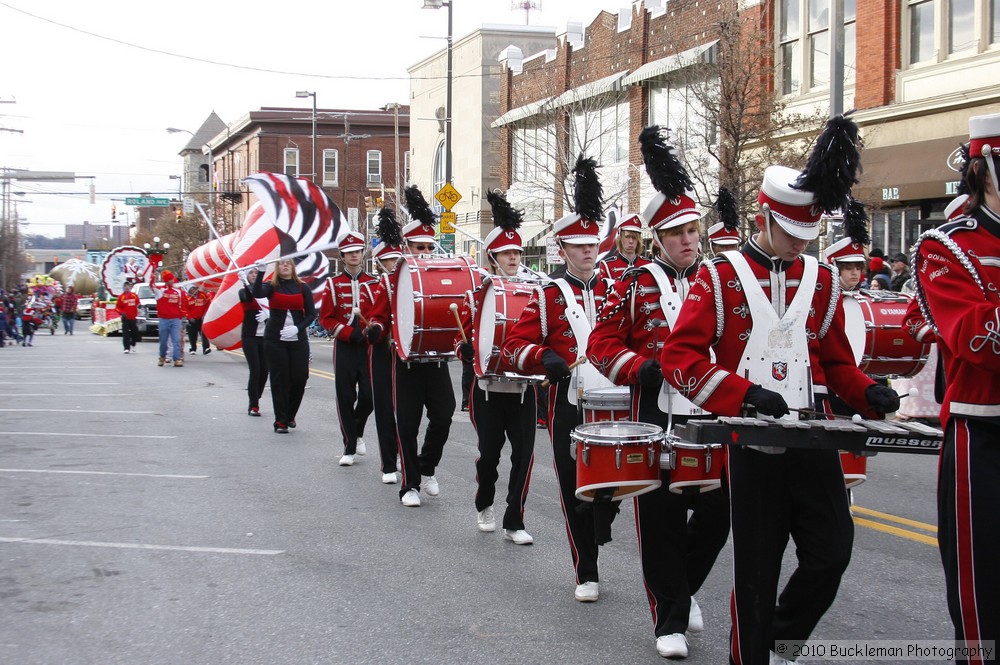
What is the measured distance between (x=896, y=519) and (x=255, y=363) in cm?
915

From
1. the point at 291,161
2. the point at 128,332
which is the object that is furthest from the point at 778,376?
the point at 291,161

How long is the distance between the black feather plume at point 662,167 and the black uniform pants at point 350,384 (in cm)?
575

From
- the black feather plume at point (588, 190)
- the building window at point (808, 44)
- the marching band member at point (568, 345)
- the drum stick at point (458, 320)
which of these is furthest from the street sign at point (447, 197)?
the marching band member at point (568, 345)

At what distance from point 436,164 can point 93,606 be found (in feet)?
141

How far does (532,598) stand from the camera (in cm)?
634

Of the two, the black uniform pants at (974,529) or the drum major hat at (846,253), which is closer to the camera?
the black uniform pants at (974,529)

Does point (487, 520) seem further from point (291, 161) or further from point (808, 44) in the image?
point (291, 161)

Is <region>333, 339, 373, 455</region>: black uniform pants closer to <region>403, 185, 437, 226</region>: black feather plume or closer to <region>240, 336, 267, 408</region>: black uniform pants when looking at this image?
<region>403, 185, 437, 226</region>: black feather plume

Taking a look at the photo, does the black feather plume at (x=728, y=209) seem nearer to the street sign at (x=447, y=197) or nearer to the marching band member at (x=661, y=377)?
Answer: the marching band member at (x=661, y=377)

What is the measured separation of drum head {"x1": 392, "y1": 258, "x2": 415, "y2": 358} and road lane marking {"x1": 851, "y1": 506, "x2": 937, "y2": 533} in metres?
3.73

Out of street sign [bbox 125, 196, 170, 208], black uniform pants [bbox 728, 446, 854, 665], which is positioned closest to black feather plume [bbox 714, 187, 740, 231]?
black uniform pants [bbox 728, 446, 854, 665]

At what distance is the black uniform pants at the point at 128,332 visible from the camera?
31750 millimetres

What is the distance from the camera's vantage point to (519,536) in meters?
7.68

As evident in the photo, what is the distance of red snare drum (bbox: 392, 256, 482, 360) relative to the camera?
353 inches
